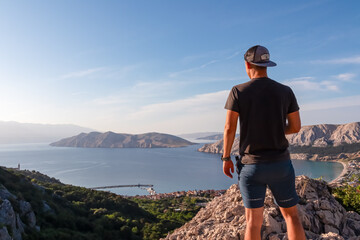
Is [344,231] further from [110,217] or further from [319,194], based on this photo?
[110,217]

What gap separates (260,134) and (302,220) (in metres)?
2.28

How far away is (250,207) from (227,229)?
63.2 inches

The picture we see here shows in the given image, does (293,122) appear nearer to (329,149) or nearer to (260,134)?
(260,134)

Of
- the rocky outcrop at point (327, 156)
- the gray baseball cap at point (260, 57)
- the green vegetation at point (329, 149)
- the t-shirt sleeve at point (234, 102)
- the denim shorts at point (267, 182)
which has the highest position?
the gray baseball cap at point (260, 57)

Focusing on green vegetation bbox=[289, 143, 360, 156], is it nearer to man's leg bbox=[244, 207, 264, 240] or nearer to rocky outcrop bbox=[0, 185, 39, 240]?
rocky outcrop bbox=[0, 185, 39, 240]

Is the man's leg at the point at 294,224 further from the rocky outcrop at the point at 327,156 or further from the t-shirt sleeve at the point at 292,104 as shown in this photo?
the rocky outcrop at the point at 327,156

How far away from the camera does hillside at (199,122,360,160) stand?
118125 millimetres

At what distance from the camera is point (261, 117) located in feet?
6.68

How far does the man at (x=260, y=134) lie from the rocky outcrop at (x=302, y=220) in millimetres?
1351

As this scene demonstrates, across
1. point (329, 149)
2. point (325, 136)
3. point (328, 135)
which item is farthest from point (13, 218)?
point (328, 135)

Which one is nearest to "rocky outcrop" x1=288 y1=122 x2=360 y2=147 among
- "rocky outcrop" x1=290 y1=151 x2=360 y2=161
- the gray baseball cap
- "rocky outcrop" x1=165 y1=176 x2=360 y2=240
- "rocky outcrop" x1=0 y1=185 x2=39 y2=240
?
"rocky outcrop" x1=290 y1=151 x2=360 y2=161

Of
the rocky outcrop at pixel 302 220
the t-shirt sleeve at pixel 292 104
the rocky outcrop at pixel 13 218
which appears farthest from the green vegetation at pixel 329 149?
the t-shirt sleeve at pixel 292 104

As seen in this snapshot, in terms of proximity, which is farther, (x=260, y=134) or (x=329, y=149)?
(x=329, y=149)

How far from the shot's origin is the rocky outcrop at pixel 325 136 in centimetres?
13038
